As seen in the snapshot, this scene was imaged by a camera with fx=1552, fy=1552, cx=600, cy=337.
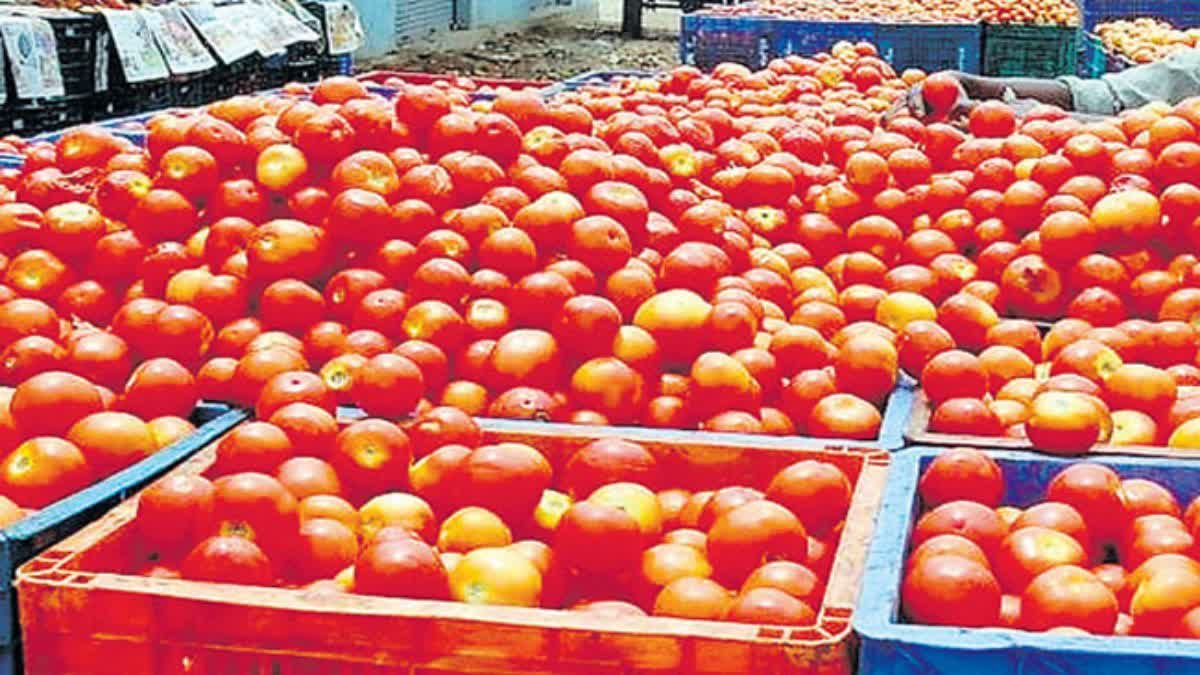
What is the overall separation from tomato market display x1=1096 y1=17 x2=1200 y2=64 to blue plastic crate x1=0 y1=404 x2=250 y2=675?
705cm

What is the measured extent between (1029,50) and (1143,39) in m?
1.06

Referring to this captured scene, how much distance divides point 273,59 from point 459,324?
23.4ft

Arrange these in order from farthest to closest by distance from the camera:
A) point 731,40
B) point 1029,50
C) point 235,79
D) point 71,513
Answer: point 1029,50 → point 731,40 → point 235,79 → point 71,513

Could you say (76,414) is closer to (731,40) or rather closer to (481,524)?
(481,524)

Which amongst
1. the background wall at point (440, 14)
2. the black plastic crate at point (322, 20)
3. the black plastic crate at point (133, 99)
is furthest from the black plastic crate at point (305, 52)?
the background wall at point (440, 14)

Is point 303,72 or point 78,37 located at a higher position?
point 78,37

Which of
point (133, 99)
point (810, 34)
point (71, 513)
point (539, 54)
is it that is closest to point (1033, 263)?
Answer: point (71, 513)

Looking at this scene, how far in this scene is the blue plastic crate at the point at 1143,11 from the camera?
1091 centimetres

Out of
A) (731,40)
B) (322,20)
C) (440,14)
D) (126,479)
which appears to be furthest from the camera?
(440,14)

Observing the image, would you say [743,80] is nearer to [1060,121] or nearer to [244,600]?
[1060,121]

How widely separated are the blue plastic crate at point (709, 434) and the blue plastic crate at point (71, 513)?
0.84 ft

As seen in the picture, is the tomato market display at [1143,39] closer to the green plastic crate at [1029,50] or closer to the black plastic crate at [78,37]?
the green plastic crate at [1029,50]

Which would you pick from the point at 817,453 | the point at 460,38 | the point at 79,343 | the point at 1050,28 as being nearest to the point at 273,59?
the point at 1050,28

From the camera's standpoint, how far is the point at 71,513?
2.48m
